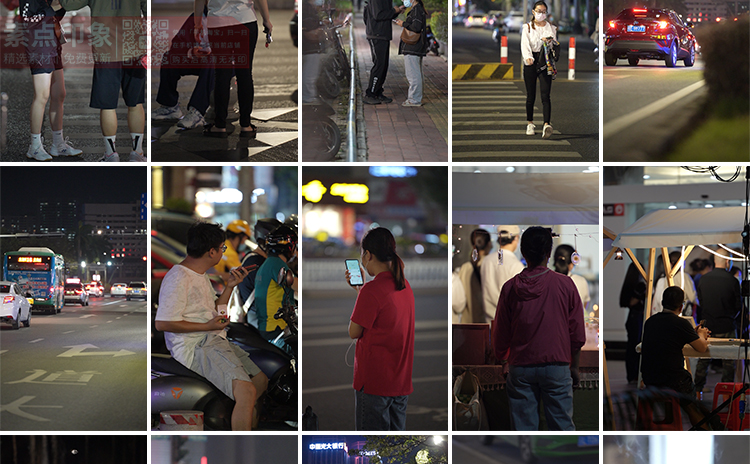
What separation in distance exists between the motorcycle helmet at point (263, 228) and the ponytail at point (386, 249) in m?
0.58

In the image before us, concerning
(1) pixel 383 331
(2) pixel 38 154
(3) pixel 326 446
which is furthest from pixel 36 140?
(3) pixel 326 446

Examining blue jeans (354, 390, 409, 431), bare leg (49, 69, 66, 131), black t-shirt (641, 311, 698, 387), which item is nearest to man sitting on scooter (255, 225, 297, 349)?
blue jeans (354, 390, 409, 431)

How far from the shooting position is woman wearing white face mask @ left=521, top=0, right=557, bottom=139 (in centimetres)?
426

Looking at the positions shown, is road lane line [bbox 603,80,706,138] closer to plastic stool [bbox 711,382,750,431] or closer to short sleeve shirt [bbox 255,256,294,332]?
plastic stool [bbox 711,382,750,431]

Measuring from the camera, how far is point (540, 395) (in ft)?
12.8

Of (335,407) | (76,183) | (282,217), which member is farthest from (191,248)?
(335,407)

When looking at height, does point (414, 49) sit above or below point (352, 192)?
above

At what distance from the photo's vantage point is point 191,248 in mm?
3852

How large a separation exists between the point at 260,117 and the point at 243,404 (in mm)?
1782

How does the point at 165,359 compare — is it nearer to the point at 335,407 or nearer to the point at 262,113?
the point at 335,407

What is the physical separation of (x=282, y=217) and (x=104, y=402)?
1.61m

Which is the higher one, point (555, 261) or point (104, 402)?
point (555, 261)

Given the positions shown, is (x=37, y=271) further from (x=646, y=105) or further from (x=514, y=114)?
(x=646, y=105)

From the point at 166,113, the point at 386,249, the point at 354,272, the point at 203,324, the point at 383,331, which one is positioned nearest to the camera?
the point at 383,331
